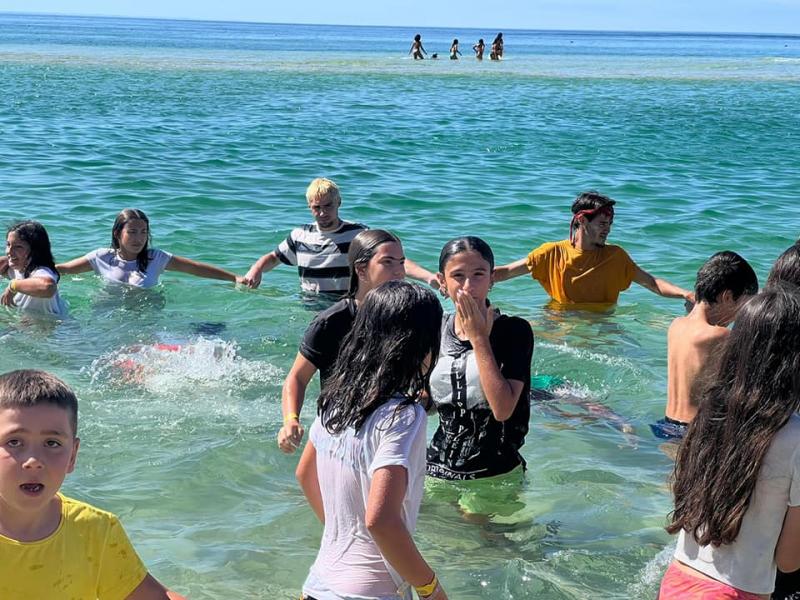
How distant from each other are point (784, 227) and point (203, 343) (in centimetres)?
930

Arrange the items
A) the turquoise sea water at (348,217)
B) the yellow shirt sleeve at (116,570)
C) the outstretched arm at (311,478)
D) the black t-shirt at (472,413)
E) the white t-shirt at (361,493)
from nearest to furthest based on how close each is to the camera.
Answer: the yellow shirt sleeve at (116,570)
the white t-shirt at (361,493)
the outstretched arm at (311,478)
the black t-shirt at (472,413)
the turquoise sea water at (348,217)

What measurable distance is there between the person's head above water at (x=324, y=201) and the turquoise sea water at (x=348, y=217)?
3.93ft

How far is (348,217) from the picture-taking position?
14891mm

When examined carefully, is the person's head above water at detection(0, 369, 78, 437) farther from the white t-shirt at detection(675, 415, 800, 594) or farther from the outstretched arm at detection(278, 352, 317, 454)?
the white t-shirt at detection(675, 415, 800, 594)

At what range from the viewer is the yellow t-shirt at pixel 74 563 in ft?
9.05

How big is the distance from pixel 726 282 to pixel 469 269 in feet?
5.21

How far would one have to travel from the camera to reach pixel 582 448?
21.9ft

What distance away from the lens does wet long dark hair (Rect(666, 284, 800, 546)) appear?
2.97m

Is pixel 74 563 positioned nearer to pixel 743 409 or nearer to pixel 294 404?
pixel 294 404

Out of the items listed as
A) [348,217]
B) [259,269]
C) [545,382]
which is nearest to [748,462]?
[545,382]

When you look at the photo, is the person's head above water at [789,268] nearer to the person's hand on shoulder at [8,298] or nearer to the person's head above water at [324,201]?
the person's head above water at [324,201]

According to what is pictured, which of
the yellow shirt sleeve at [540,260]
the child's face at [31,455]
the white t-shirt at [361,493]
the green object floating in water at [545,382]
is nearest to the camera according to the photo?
the child's face at [31,455]

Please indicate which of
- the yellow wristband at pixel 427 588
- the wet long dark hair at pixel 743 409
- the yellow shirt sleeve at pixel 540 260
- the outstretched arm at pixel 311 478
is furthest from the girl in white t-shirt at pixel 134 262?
the wet long dark hair at pixel 743 409

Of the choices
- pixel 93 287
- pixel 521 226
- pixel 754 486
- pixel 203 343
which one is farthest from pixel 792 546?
pixel 521 226
